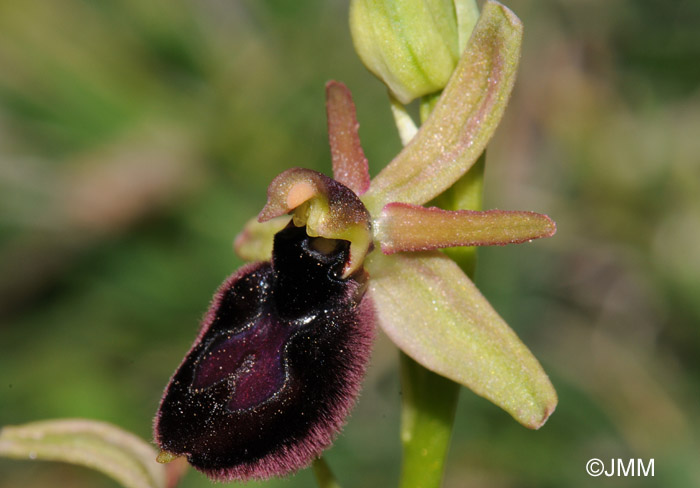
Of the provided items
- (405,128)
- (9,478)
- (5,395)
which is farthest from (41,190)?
(405,128)

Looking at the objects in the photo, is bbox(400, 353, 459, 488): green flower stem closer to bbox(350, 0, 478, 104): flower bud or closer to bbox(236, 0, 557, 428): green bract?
bbox(236, 0, 557, 428): green bract

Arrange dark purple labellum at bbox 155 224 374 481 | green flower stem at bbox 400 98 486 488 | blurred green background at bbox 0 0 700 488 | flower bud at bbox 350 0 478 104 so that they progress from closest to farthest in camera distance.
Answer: dark purple labellum at bbox 155 224 374 481, flower bud at bbox 350 0 478 104, green flower stem at bbox 400 98 486 488, blurred green background at bbox 0 0 700 488

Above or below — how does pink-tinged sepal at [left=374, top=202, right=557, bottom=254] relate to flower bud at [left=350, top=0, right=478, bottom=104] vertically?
below

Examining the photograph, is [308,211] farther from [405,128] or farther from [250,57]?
[250,57]

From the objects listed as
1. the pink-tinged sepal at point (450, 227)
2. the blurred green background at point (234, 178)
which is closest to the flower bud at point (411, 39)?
the pink-tinged sepal at point (450, 227)

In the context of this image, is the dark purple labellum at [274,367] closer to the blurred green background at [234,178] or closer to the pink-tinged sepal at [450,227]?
the pink-tinged sepal at [450,227]

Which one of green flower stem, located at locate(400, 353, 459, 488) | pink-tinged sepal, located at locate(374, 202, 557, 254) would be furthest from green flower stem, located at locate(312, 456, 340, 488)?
pink-tinged sepal, located at locate(374, 202, 557, 254)

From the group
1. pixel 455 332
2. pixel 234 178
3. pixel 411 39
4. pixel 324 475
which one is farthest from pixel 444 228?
pixel 234 178
